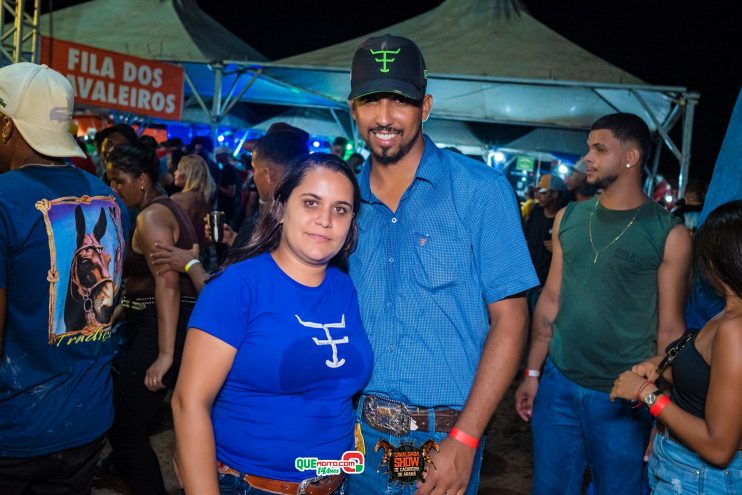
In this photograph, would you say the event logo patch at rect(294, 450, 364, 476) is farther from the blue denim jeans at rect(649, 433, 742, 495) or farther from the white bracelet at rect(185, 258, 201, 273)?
the white bracelet at rect(185, 258, 201, 273)

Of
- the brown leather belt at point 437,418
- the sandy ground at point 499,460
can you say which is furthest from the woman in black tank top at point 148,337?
the brown leather belt at point 437,418

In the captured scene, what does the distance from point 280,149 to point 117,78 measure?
811cm

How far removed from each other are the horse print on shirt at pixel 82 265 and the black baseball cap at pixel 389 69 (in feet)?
4.21

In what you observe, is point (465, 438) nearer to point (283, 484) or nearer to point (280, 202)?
point (283, 484)

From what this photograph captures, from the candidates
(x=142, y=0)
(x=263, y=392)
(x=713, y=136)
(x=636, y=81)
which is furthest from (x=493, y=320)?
(x=713, y=136)

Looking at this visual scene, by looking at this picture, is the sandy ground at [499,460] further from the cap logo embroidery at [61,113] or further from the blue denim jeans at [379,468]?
the cap logo embroidery at [61,113]

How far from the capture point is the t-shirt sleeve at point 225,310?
6.61 feet

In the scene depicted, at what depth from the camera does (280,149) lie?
4.29 metres

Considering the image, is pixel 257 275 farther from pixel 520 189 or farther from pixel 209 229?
pixel 520 189

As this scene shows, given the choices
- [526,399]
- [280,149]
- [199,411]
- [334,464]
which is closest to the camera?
[199,411]

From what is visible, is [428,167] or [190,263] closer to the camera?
[428,167]

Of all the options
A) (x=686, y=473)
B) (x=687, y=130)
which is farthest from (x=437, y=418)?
(x=687, y=130)

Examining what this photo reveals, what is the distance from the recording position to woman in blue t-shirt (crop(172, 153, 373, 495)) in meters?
2.02

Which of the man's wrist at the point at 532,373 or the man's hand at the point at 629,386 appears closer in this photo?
the man's hand at the point at 629,386
